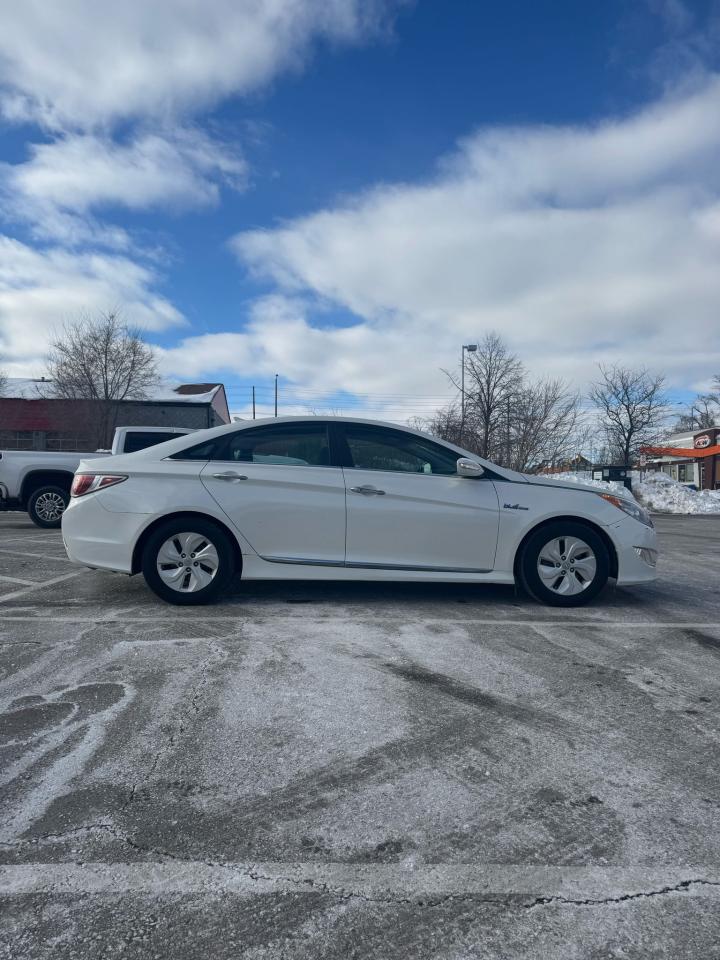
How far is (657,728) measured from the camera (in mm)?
2922

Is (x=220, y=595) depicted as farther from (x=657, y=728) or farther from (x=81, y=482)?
(x=657, y=728)

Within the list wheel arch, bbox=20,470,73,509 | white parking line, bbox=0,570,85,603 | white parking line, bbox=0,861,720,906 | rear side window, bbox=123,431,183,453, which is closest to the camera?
white parking line, bbox=0,861,720,906

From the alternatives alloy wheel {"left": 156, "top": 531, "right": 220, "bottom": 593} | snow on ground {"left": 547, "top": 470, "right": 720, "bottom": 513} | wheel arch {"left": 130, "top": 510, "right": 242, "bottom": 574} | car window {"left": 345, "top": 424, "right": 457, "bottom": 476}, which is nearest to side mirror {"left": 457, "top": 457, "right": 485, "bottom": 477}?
car window {"left": 345, "top": 424, "right": 457, "bottom": 476}

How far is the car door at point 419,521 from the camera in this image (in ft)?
17.0

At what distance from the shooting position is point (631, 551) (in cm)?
530

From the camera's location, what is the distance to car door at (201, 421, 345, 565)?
5117 mm

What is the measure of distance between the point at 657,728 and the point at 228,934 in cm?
Result: 216

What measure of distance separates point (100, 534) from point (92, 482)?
45 centimetres

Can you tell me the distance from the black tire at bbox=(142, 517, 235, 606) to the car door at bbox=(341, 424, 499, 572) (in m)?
1.02

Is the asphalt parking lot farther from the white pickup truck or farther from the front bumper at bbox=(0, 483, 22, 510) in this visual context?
the front bumper at bbox=(0, 483, 22, 510)

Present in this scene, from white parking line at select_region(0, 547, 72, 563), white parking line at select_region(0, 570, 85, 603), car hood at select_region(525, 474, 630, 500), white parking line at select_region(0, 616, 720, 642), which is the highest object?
car hood at select_region(525, 474, 630, 500)

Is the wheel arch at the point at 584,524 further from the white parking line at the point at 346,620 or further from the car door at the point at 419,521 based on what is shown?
the white parking line at the point at 346,620

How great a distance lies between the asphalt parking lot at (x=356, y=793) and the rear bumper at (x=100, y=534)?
791mm

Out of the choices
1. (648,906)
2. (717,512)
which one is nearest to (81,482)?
(648,906)
